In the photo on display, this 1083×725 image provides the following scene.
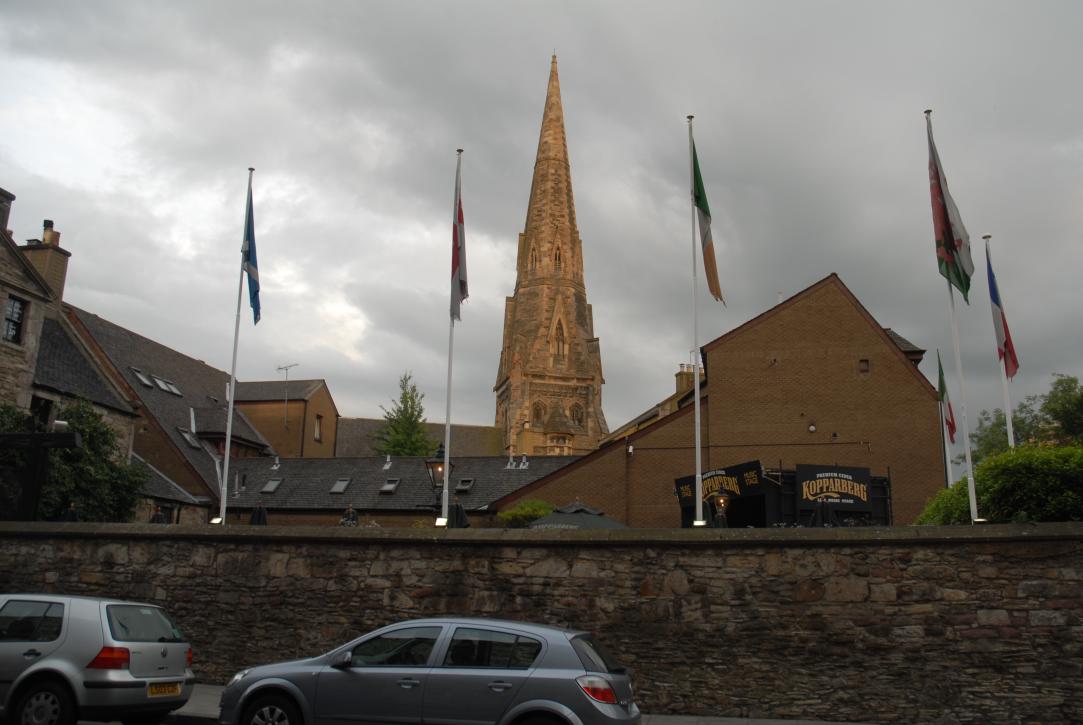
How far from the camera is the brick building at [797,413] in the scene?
31.9m

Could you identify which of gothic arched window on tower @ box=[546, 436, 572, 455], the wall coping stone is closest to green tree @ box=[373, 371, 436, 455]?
gothic arched window on tower @ box=[546, 436, 572, 455]

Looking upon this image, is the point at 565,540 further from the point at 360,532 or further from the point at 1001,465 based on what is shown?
the point at 1001,465

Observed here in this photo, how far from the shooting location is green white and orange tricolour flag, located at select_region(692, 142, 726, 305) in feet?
61.0

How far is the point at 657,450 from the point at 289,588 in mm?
21083

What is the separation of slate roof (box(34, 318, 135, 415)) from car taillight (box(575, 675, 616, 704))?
26101mm

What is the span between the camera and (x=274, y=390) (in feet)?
185

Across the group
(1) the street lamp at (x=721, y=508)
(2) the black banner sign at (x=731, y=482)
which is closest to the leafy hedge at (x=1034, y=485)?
(1) the street lamp at (x=721, y=508)

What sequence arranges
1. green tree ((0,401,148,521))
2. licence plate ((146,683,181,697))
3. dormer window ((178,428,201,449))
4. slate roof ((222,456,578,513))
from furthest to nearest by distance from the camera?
dormer window ((178,428,201,449))
slate roof ((222,456,578,513))
green tree ((0,401,148,521))
licence plate ((146,683,181,697))

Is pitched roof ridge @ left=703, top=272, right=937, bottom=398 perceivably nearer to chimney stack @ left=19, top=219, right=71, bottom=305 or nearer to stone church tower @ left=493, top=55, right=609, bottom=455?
chimney stack @ left=19, top=219, right=71, bottom=305

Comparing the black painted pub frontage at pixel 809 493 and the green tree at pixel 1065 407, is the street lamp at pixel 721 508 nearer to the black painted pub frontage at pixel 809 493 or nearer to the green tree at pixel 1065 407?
the black painted pub frontage at pixel 809 493

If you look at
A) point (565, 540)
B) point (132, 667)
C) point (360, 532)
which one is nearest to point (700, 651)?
point (565, 540)

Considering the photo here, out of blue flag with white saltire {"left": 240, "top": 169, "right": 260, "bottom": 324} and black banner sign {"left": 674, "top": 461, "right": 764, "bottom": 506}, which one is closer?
blue flag with white saltire {"left": 240, "top": 169, "right": 260, "bottom": 324}

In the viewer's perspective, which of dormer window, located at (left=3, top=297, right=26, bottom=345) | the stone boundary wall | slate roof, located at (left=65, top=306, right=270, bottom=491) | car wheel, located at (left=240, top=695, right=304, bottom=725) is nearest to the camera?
car wheel, located at (left=240, top=695, right=304, bottom=725)

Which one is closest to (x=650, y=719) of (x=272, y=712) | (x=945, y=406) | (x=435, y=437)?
(x=272, y=712)
